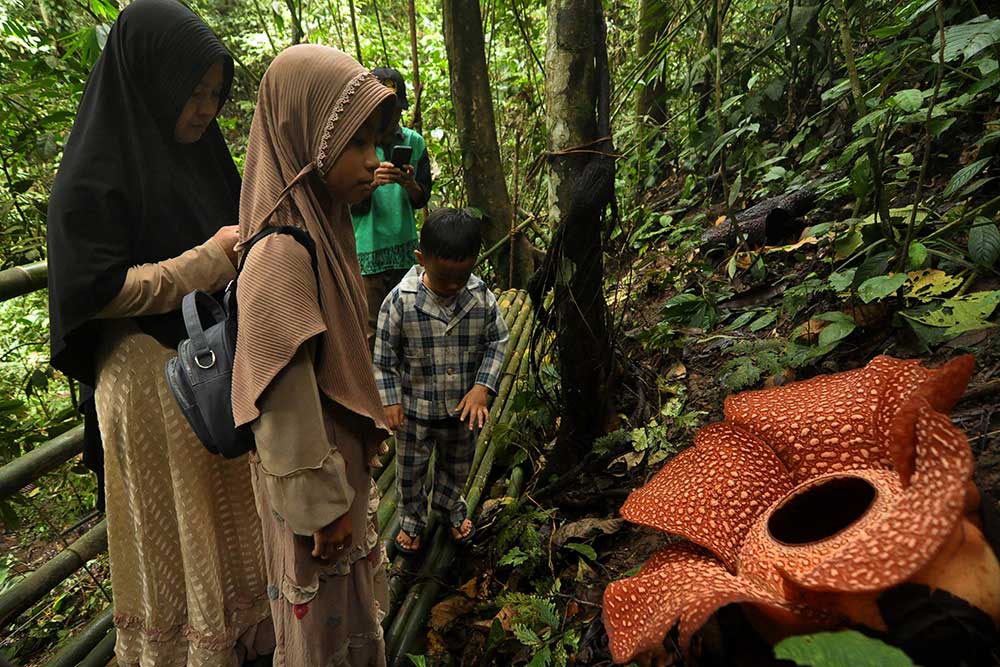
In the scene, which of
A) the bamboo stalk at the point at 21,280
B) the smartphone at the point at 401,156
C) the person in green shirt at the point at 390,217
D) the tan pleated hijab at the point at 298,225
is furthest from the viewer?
the person in green shirt at the point at 390,217

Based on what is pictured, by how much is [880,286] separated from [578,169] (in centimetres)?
105

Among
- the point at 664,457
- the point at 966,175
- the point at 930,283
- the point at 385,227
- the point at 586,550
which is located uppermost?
the point at 966,175

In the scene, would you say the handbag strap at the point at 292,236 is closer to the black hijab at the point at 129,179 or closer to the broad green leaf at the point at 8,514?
the black hijab at the point at 129,179

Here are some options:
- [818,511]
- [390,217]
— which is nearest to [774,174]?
[390,217]

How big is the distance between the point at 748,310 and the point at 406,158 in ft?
6.29

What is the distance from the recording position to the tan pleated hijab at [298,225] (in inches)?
52.3

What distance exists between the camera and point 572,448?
2.58 metres

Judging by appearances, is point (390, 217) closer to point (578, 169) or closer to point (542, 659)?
point (578, 169)

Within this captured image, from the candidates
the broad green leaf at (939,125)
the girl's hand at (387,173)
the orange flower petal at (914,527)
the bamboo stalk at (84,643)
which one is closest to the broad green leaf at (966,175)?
the broad green leaf at (939,125)

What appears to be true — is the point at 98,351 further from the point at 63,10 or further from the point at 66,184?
the point at 63,10

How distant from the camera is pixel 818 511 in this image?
1150 mm

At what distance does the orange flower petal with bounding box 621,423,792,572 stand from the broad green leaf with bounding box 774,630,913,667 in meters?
0.30

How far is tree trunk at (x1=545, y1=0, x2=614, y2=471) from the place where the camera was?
2051 mm

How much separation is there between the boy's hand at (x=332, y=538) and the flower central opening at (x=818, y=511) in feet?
3.27
